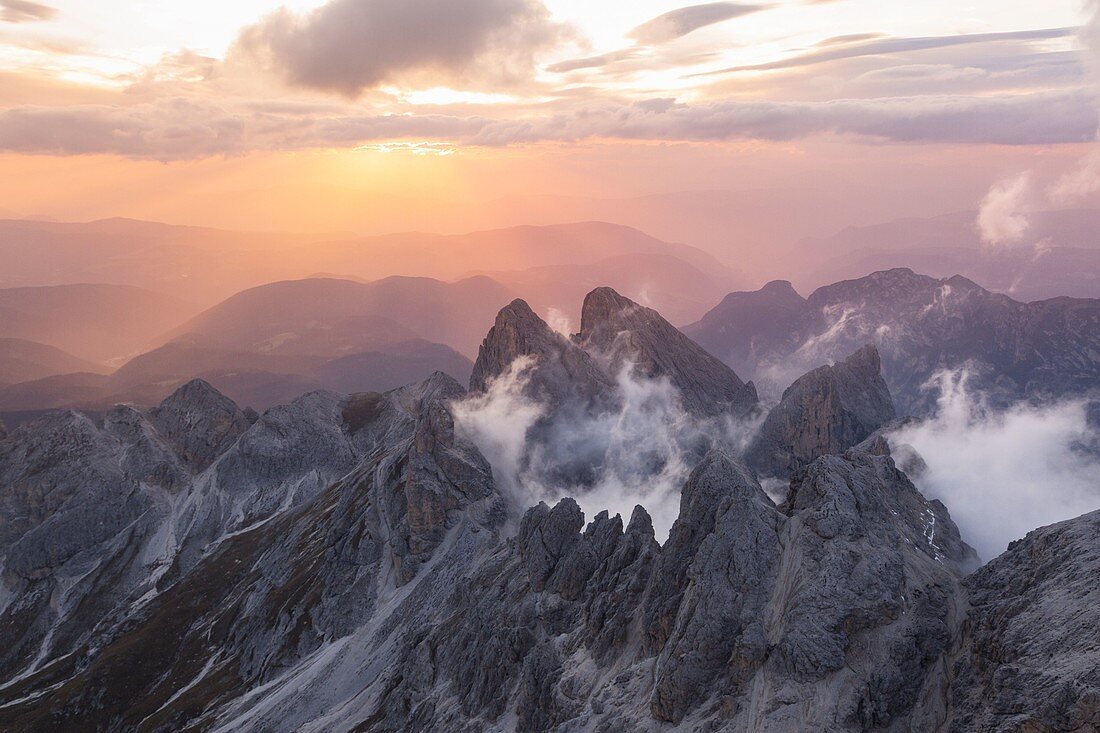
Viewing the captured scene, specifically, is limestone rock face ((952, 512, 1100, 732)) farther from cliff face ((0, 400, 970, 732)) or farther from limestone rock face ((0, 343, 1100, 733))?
cliff face ((0, 400, 970, 732))

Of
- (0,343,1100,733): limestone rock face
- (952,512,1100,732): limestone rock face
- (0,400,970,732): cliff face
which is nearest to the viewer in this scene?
(952,512,1100,732): limestone rock face

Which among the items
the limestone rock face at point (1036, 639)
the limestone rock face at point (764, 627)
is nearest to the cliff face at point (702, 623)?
the limestone rock face at point (764, 627)

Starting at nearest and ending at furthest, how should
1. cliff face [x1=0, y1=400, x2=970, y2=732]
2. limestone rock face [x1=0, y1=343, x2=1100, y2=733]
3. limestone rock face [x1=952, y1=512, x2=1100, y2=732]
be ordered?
limestone rock face [x1=952, y1=512, x2=1100, y2=732] → limestone rock face [x1=0, y1=343, x2=1100, y2=733] → cliff face [x1=0, y1=400, x2=970, y2=732]

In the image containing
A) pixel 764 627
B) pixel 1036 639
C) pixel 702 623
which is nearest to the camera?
pixel 1036 639

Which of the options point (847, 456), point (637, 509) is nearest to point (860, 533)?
point (847, 456)

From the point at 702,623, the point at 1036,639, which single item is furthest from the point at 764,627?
the point at 1036,639

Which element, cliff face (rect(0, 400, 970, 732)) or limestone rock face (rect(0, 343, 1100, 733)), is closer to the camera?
limestone rock face (rect(0, 343, 1100, 733))

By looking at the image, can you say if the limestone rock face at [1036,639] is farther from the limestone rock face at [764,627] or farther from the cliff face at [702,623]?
the cliff face at [702,623]

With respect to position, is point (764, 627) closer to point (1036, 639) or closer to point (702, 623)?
point (702, 623)

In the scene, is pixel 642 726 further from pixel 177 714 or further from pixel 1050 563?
pixel 177 714

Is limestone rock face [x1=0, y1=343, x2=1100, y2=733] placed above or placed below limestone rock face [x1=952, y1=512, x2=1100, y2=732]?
below

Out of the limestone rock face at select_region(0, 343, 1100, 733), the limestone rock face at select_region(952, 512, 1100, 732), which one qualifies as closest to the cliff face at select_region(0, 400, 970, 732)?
the limestone rock face at select_region(0, 343, 1100, 733)
